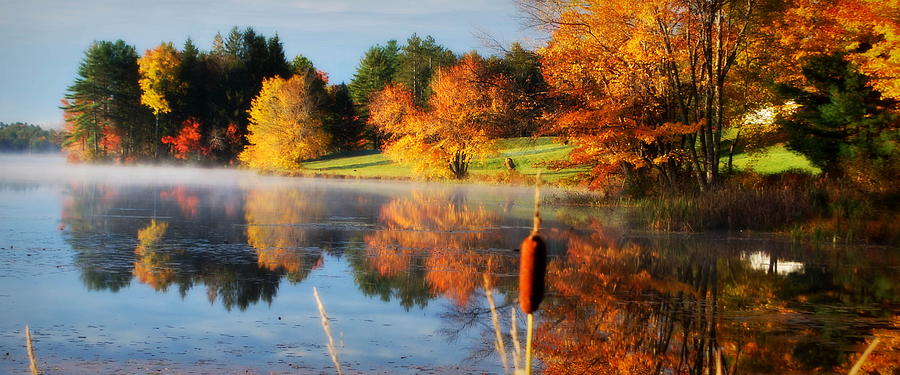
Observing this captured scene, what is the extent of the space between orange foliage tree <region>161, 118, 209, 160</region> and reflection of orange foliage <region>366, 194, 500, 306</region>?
51.3 meters

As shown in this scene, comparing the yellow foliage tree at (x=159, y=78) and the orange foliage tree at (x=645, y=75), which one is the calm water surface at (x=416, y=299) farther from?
the yellow foliage tree at (x=159, y=78)

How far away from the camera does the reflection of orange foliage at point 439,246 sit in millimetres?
13414

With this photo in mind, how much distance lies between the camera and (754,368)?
7.92m

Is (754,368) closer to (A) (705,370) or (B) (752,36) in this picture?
(A) (705,370)

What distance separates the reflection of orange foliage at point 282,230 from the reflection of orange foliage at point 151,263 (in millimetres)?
1615

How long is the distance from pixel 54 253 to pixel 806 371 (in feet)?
41.1

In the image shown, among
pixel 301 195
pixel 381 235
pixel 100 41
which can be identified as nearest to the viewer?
pixel 381 235

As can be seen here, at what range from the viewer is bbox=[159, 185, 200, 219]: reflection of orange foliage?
24933mm

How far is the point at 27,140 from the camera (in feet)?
465

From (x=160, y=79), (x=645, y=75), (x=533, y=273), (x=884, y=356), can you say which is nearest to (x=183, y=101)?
(x=160, y=79)

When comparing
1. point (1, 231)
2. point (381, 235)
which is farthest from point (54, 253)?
point (381, 235)

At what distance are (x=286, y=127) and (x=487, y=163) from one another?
59.1 feet

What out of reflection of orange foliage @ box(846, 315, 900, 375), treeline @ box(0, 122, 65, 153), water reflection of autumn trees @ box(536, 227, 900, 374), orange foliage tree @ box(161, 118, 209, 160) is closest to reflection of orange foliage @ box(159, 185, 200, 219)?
water reflection of autumn trees @ box(536, 227, 900, 374)

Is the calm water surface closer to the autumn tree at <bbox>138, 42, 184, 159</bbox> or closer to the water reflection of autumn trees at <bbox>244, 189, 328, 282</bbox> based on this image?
the water reflection of autumn trees at <bbox>244, 189, 328, 282</bbox>
